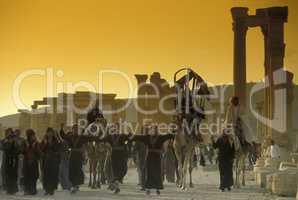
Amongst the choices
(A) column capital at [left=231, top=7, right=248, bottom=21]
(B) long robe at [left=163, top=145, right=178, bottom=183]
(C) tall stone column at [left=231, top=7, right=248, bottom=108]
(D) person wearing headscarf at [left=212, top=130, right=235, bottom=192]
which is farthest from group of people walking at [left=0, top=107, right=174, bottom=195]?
(A) column capital at [left=231, top=7, right=248, bottom=21]

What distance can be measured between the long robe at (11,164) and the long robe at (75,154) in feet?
3.72

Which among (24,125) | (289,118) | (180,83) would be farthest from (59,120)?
(180,83)

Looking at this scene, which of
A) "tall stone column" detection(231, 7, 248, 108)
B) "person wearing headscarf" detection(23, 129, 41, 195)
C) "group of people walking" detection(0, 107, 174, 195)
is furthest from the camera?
"tall stone column" detection(231, 7, 248, 108)

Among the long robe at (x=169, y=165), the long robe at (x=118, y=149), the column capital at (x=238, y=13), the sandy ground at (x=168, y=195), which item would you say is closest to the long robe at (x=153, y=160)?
the sandy ground at (x=168, y=195)

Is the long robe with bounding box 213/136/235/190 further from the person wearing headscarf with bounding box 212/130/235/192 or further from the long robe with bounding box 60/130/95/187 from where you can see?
the long robe with bounding box 60/130/95/187

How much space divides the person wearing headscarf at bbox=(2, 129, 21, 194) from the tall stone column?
A: 15314 mm

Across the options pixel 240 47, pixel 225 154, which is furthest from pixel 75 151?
pixel 240 47

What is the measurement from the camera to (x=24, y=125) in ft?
170

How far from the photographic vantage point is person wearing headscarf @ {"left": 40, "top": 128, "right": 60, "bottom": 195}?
51.7ft

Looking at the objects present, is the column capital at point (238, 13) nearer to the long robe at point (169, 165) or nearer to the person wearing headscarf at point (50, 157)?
the long robe at point (169, 165)

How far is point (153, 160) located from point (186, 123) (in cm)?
150

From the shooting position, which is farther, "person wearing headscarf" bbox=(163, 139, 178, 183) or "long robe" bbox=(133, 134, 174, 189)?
"person wearing headscarf" bbox=(163, 139, 178, 183)

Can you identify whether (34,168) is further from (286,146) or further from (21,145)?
(286,146)

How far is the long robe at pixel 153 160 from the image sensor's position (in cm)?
1550
